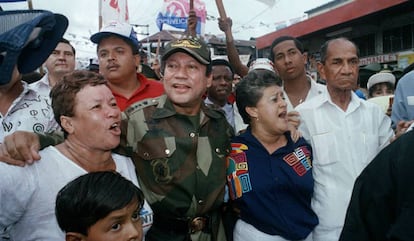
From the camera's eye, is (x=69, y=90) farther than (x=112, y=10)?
No

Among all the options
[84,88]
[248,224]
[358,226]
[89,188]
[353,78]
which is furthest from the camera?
[353,78]

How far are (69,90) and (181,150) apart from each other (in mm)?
684

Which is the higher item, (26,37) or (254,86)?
(26,37)

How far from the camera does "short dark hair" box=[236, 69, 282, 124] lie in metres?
2.44

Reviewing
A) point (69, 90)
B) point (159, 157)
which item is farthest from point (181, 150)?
point (69, 90)

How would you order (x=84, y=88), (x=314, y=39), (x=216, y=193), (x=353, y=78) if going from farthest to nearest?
(x=314, y=39) → (x=353, y=78) → (x=216, y=193) → (x=84, y=88)

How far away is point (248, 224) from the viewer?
232 centimetres

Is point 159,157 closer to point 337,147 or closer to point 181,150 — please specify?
point 181,150

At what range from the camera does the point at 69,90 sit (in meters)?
1.89

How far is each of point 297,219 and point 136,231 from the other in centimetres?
110

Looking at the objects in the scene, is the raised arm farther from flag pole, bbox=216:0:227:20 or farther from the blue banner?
the blue banner

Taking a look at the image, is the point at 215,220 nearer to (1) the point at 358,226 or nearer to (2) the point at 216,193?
(2) the point at 216,193

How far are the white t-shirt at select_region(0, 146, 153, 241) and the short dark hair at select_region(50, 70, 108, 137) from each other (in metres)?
0.23

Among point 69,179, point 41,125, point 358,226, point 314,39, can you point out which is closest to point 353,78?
point 358,226
